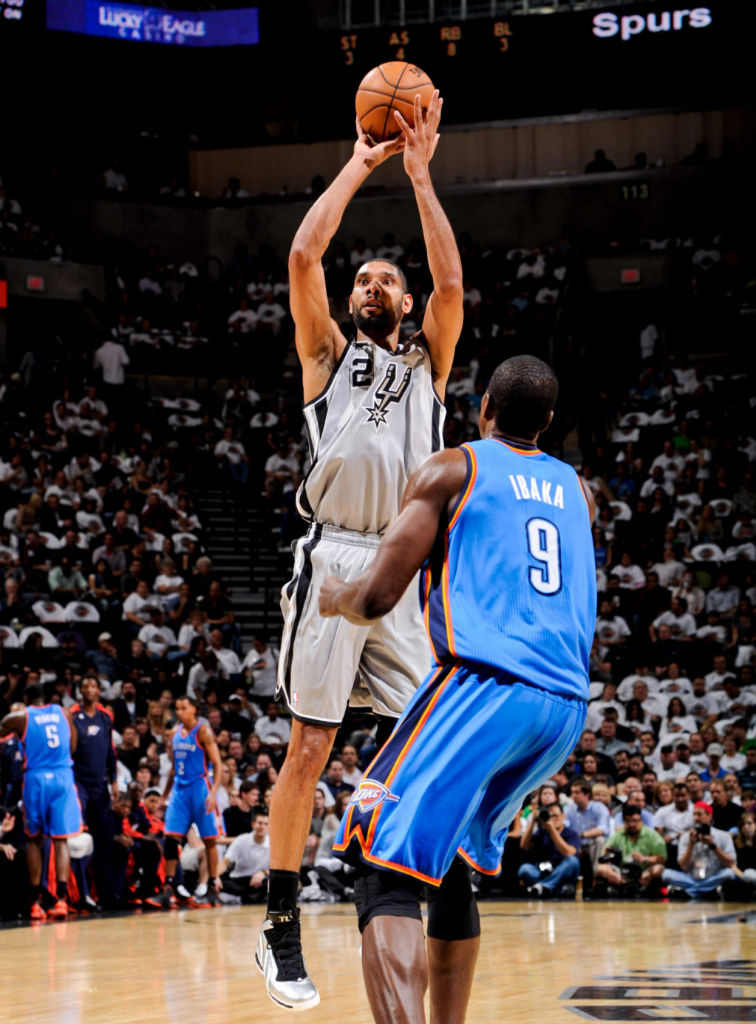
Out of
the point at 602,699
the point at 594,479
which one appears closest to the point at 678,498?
the point at 594,479

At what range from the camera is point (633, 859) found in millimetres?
13039

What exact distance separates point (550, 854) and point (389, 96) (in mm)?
9402

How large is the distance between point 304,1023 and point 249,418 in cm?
1618

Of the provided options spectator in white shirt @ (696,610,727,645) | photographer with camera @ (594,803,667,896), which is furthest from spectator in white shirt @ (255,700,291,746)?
spectator in white shirt @ (696,610,727,645)

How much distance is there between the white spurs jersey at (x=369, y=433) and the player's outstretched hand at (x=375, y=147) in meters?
0.66

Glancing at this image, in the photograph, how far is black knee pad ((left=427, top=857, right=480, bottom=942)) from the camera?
400 centimetres

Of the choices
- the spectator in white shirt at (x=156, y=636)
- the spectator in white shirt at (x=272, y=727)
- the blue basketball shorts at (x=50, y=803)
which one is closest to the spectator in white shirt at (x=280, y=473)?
the spectator in white shirt at (x=156, y=636)

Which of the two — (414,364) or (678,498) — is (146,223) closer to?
(678,498)

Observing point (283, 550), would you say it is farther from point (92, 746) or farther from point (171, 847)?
point (92, 746)

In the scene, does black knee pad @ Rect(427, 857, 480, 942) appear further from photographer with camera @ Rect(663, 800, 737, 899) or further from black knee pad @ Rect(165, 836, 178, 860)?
black knee pad @ Rect(165, 836, 178, 860)

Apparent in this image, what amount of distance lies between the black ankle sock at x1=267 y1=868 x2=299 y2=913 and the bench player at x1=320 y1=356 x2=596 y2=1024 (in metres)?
0.83

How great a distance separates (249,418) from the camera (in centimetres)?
2166

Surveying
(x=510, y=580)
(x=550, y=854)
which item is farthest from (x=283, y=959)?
(x=550, y=854)

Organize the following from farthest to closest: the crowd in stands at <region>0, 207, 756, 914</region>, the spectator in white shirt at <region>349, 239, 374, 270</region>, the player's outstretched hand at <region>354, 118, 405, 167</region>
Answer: the spectator in white shirt at <region>349, 239, 374, 270</region> < the crowd in stands at <region>0, 207, 756, 914</region> < the player's outstretched hand at <region>354, 118, 405, 167</region>
